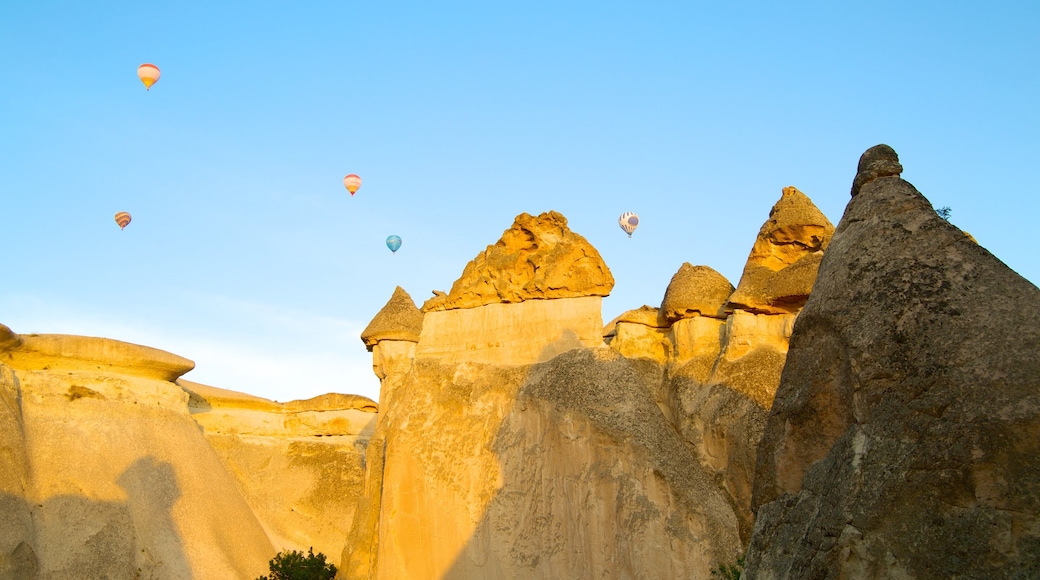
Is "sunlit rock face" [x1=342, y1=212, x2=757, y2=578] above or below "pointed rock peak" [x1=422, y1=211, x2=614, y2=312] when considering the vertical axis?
below

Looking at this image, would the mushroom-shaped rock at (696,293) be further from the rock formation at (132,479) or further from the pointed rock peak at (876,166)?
the pointed rock peak at (876,166)

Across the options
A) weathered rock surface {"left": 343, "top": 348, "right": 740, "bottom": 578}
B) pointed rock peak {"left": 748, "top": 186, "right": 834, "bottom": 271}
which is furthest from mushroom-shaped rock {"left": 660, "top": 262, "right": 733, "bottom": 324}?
weathered rock surface {"left": 343, "top": 348, "right": 740, "bottom": 578}

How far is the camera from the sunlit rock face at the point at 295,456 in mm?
22016

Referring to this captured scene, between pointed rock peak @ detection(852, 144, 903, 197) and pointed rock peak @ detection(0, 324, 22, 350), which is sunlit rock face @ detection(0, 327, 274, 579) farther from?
pointed rock peak @ detection(852, 144, 903, 197)

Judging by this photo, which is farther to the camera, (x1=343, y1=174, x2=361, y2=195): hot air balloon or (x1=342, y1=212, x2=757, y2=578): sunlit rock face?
(x1=343, y1=174, x2=361, y2=195): hot air balloon

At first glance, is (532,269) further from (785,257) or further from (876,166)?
(876,166)

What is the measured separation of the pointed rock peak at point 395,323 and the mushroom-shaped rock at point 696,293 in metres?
4.96

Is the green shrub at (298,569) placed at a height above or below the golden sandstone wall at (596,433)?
below

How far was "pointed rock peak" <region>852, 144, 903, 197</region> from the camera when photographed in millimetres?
6605

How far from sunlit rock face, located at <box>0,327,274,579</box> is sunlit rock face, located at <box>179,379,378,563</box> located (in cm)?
197

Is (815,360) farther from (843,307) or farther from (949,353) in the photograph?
(949,353)

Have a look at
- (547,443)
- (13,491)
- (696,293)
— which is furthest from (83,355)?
(696,293)

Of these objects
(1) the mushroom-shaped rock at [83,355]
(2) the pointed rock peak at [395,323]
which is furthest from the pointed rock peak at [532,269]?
(1) the mushroom-shaped rock at [83,355]

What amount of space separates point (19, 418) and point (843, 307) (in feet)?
52.4
